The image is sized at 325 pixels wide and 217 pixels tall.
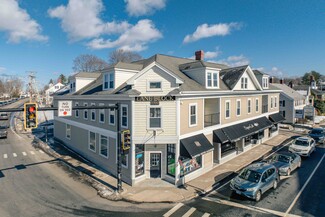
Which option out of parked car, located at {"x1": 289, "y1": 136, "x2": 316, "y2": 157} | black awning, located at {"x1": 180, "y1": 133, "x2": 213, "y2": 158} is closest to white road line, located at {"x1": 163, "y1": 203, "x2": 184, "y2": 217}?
black awning, located at {"x1": 180, "y1": 133, "x2": 213, "y2": 158}

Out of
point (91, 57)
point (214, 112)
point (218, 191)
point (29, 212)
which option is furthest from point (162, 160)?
point (91, 57)

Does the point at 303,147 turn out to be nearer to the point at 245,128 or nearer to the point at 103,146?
the point at 245,128

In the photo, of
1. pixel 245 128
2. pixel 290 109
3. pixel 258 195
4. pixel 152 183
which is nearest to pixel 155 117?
pixel 152 183

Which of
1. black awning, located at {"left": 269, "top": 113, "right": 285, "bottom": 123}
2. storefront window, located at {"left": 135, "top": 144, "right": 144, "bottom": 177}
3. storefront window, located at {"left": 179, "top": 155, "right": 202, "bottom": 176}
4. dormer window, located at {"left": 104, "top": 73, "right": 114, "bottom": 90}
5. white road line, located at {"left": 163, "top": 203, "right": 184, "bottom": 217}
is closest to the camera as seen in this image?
white road line, located at {"left": 163, "top": 203, "right": 184, "bottom": 217}

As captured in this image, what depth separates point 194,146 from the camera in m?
16.5

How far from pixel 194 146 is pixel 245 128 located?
9.86 m

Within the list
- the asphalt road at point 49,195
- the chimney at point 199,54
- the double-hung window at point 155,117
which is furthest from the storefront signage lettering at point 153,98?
the chimney at point 199,54

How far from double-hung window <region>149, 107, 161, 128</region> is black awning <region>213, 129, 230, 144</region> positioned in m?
6.58

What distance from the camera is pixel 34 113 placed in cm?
1049

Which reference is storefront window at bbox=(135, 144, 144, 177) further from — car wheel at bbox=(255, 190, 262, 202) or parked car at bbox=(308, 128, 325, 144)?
parked car at bbox=(308, 128, 325, 144)

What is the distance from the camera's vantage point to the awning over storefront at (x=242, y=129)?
20047mm

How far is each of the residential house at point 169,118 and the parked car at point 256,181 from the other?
3.59 meters

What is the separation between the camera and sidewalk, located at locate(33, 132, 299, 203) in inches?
552

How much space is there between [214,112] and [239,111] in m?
4.62
